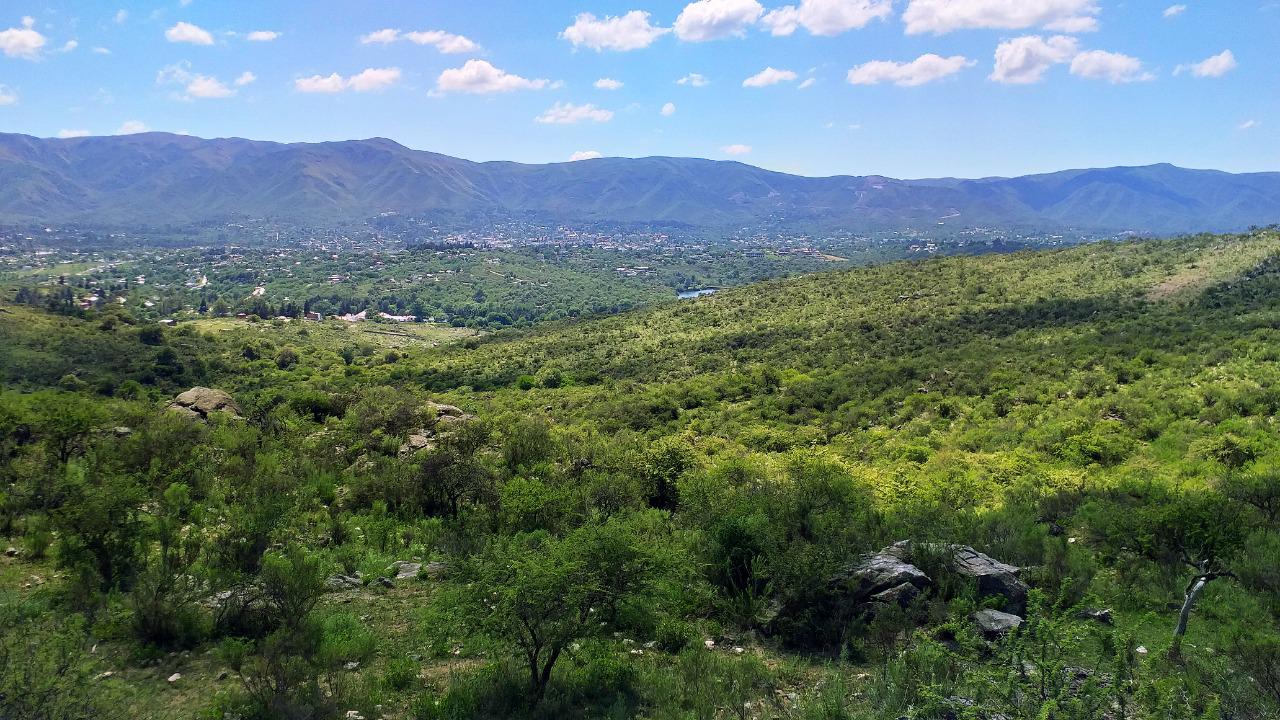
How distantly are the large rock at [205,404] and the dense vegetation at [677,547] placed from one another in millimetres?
A: 904

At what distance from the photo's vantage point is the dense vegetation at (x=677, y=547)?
9.12 metres

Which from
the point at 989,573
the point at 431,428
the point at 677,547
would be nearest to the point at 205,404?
the point at 431,428

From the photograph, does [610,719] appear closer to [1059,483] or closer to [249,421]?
[1059,483]

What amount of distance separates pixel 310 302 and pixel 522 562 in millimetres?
187092

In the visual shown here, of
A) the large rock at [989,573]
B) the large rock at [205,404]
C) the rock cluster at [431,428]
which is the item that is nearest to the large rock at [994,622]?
the large rock at [989,573]

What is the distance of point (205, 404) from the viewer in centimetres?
3109

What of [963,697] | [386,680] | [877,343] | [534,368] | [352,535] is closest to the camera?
[963,697]

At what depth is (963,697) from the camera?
26.2 feet

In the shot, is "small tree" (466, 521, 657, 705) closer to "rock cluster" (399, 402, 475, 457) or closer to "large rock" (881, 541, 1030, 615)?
"large rock" (881, 541, 1030, 615)

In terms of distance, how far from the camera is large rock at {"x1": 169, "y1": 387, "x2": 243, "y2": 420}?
3019 centimetres

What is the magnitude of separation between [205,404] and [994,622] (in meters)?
34.2

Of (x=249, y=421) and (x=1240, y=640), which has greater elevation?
(x=1240, y=640)

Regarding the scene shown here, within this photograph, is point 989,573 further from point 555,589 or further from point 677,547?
point 555,589

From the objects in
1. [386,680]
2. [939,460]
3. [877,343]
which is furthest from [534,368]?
[386,680]
